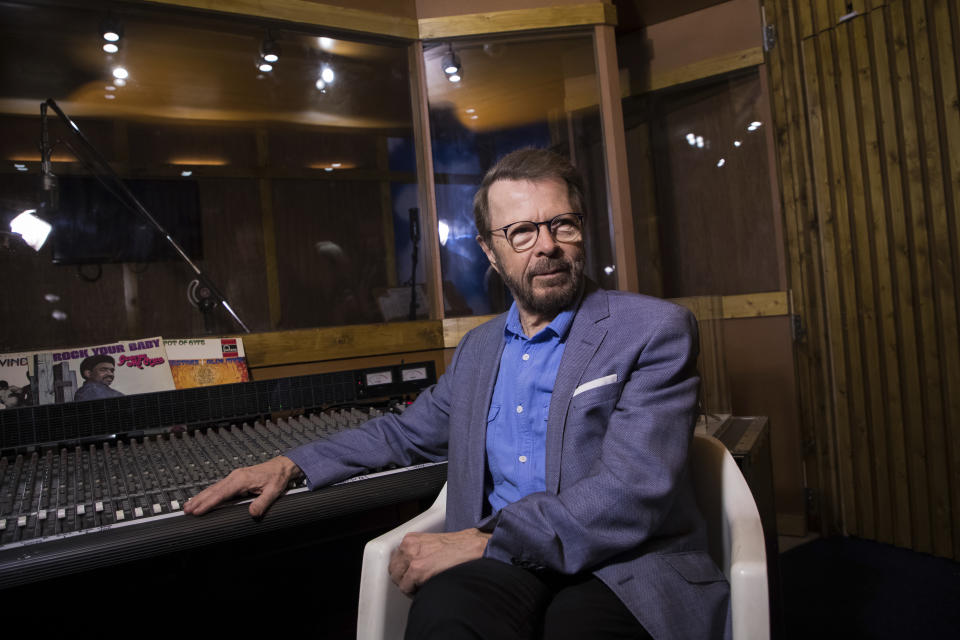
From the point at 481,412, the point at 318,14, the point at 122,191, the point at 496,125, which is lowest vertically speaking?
the point at 481,412

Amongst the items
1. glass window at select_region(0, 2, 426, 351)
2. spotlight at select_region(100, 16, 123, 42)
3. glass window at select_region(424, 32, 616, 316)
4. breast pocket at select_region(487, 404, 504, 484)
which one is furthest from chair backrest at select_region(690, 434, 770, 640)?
spotlight at select_region(100, 16, 123, 42)

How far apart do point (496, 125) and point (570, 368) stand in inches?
62.9

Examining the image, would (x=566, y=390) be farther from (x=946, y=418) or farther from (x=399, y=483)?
(x=946, y=418)

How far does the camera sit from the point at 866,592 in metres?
2.46

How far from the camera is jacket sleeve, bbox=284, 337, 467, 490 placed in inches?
55.3

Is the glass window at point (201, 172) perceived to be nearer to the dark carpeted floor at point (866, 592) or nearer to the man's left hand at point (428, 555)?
the man's left hand at point (428, 555)

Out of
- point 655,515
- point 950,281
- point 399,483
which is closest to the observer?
point 655,515

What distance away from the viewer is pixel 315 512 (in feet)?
4.34

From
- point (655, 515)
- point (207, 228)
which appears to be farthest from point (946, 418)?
point (207, 228)

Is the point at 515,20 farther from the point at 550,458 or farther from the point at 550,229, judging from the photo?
the point at 550,458

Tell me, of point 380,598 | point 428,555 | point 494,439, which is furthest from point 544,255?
A: point 380,598

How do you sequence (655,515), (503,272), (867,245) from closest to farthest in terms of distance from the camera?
(655,515) → (503,272) → (867,245)

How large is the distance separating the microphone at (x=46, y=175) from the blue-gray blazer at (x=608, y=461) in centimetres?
128

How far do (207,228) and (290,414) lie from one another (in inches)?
31.5
